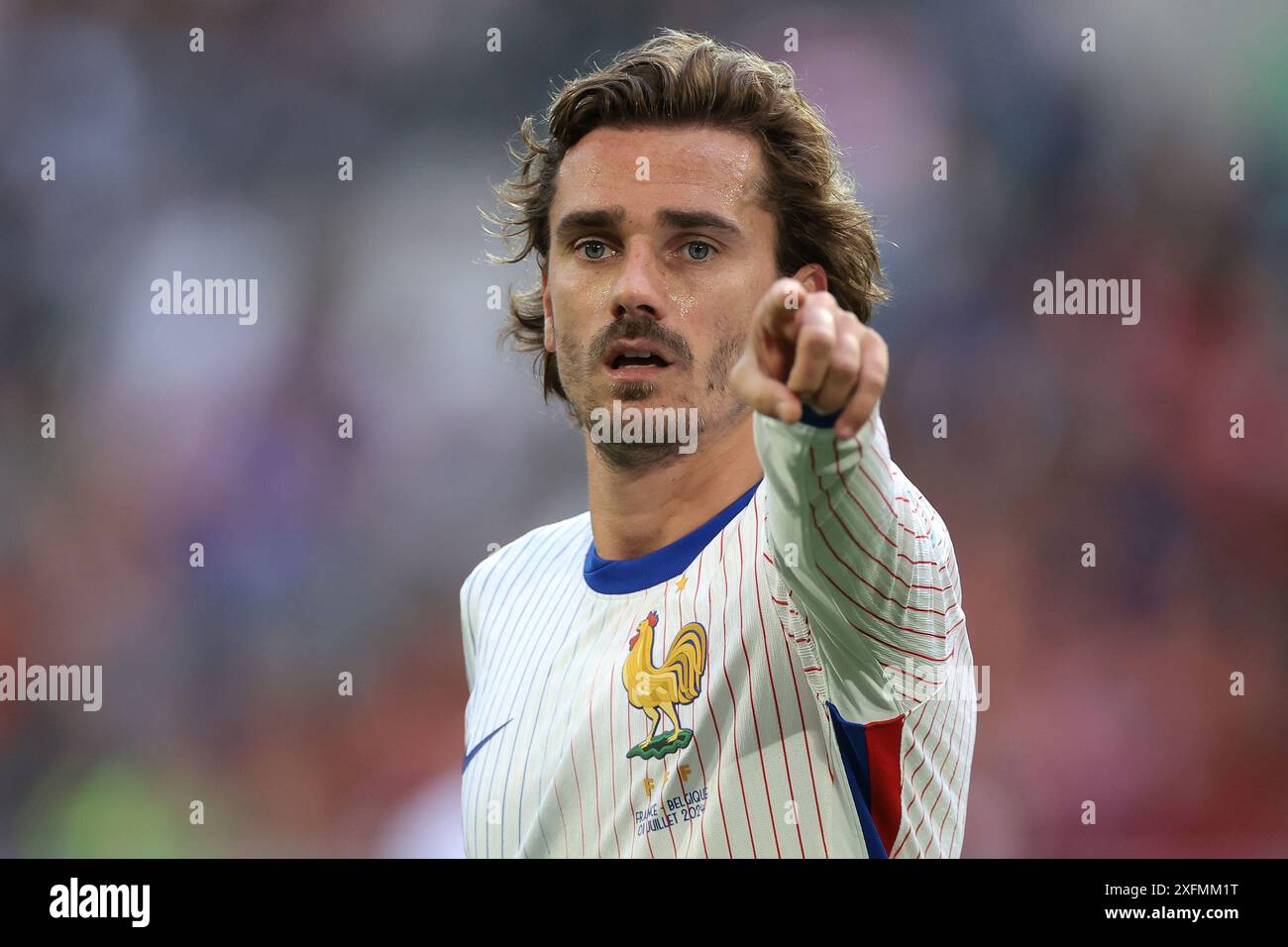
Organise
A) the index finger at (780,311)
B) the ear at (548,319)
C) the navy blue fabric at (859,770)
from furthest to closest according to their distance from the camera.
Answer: the ear at (548,319) < the navy blue fabric at (859,770) < the index finger at (780,311)

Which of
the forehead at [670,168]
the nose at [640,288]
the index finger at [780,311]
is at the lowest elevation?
the index finger at [780,311]

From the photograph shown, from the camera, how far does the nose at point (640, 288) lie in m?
2.53

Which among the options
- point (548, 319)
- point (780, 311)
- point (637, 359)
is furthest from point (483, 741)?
point (780, 311)

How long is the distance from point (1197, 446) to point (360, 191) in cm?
421

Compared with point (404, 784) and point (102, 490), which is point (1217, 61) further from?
point (102, 490)

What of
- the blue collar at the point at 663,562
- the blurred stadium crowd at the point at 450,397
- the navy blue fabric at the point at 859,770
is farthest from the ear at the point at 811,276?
the blurred stadium crowd at the point at 450,397

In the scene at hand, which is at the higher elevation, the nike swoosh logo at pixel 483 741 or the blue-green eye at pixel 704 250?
the blue-green eye at pixel 704 250

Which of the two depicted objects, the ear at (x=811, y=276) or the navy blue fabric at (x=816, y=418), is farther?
the ear at (x=811, y=276)

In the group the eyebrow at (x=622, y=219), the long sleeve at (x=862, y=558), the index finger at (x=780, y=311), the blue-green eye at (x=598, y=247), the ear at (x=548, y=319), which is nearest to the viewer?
the index finger at (x=780, y=311)

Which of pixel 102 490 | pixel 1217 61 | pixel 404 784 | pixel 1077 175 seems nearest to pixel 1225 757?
pixel 1077 175

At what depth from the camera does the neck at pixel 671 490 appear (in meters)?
2.54

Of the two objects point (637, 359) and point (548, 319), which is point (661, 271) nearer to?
point (637, 359)

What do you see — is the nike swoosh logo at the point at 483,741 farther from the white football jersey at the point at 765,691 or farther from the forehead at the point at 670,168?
the forehead at the point at 670,168

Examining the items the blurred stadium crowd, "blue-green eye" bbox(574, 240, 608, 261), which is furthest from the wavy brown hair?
the blurred stadium crowd
